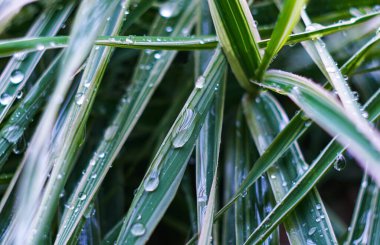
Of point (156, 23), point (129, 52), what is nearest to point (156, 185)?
point (156, 23)

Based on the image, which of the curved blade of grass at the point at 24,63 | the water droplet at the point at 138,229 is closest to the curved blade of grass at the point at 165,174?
the water droplet at the point at 138,229

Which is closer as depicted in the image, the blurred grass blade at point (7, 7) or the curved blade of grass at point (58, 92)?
the curved blade of grass at point (58, 92)

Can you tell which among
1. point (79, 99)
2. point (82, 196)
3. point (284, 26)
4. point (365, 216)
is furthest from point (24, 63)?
point (365, 216)

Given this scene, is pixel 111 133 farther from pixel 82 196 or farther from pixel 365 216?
pixel 365 216

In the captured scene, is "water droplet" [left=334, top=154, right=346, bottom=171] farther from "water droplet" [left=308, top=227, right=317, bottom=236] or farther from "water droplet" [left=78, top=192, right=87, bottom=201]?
"water droplet" [left=78, top=192, right=87, bottom=201]

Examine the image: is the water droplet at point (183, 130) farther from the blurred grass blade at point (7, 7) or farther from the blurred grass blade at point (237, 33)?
the blurred grass blade at point (7, 7)

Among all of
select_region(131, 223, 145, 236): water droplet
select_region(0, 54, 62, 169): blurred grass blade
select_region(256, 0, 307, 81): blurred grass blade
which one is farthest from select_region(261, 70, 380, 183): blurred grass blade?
select_region(0, 54, 62, 169): blurred grass blade

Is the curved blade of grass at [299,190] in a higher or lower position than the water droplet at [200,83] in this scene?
lower
